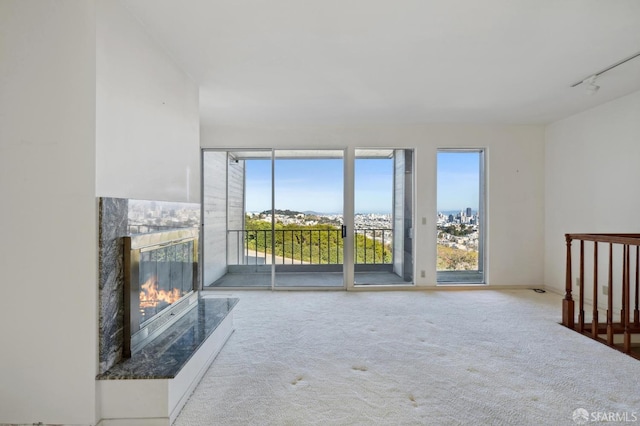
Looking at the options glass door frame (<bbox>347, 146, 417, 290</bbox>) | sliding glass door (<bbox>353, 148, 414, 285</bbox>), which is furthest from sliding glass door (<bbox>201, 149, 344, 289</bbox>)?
sliding glass door (<bbox>353, 148, 414, 285</bbox>)

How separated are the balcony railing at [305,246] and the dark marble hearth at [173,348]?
217cm

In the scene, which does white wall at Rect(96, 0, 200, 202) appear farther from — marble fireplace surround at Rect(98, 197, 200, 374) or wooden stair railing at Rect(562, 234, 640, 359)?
wooden stair railing at Rect(562, 234, 640, 359)

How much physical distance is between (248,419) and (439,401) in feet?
3.99

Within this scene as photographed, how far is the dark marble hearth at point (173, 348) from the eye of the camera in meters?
1.73

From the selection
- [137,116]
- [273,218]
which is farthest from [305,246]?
[137,116]

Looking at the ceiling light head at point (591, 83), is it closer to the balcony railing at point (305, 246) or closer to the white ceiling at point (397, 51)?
the white ceiling at point (397, 51)

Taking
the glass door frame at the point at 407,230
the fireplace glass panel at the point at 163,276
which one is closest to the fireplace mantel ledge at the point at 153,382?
the fireplace glass panel at the point at 163,276

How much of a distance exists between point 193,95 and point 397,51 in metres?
1.98

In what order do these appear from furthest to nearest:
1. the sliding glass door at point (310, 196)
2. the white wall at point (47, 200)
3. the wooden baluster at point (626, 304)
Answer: the sliding glass door at point (310, 196), the wooden baluster at point (626, 304), the white wall at point (47, 200)

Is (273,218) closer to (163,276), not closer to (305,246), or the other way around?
(305,246)

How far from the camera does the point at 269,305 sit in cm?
398

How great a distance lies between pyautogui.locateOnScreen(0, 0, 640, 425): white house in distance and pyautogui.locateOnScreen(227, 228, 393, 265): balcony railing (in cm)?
A: 193

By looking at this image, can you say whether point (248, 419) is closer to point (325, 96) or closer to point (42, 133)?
point (42, 133)

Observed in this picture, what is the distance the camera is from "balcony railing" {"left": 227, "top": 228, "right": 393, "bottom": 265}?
494 centimetres
